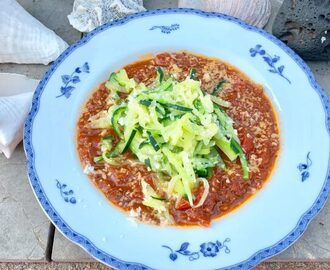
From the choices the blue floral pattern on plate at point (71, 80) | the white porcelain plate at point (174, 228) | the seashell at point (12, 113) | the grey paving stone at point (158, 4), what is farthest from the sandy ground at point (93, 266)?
the grey paving stone at point (158, 4)

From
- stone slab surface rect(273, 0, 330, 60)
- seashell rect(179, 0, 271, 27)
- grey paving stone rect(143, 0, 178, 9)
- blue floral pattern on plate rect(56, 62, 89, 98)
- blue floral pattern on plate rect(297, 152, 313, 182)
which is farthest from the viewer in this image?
grey paving stone rect(143, 0, 178, 9)

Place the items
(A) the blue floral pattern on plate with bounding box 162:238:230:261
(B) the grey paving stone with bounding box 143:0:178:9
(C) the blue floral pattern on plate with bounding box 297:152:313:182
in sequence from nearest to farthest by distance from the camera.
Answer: (A) the blue floral pattern on plate with bounding box 162:238:230:261
(C) the blue floral pattern on plate with bounding box 297:152:313:182
(B) the grey paving stone with bounding box 143:0:178:9

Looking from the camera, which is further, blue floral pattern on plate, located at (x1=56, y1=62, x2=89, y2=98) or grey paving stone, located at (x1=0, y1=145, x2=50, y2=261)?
blue floral pattern on plate, located at (x1=56, y1=62, x2=89, y2=98)

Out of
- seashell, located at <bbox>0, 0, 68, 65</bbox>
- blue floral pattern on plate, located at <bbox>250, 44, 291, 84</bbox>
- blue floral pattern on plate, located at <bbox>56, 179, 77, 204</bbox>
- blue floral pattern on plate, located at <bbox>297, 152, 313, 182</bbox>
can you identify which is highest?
blue floral pattern on plate, located at <bbox>250, 44, 291, 84</bbox>

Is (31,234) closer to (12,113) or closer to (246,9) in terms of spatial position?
(12,113)

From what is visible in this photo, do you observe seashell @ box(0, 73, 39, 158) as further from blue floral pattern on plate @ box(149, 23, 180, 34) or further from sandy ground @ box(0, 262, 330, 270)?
blue floral pattern on plate @ box(149, 23, 180, 34)

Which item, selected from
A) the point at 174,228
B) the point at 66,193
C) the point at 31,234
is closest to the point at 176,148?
the point at 174,228

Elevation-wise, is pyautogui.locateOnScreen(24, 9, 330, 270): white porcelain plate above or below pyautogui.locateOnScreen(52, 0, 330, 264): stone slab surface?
above

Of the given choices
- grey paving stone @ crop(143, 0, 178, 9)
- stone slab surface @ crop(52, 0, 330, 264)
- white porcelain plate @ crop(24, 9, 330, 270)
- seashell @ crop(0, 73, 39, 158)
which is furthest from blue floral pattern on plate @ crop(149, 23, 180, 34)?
stone slab surface @ crop(52, 0, 330, 264)
